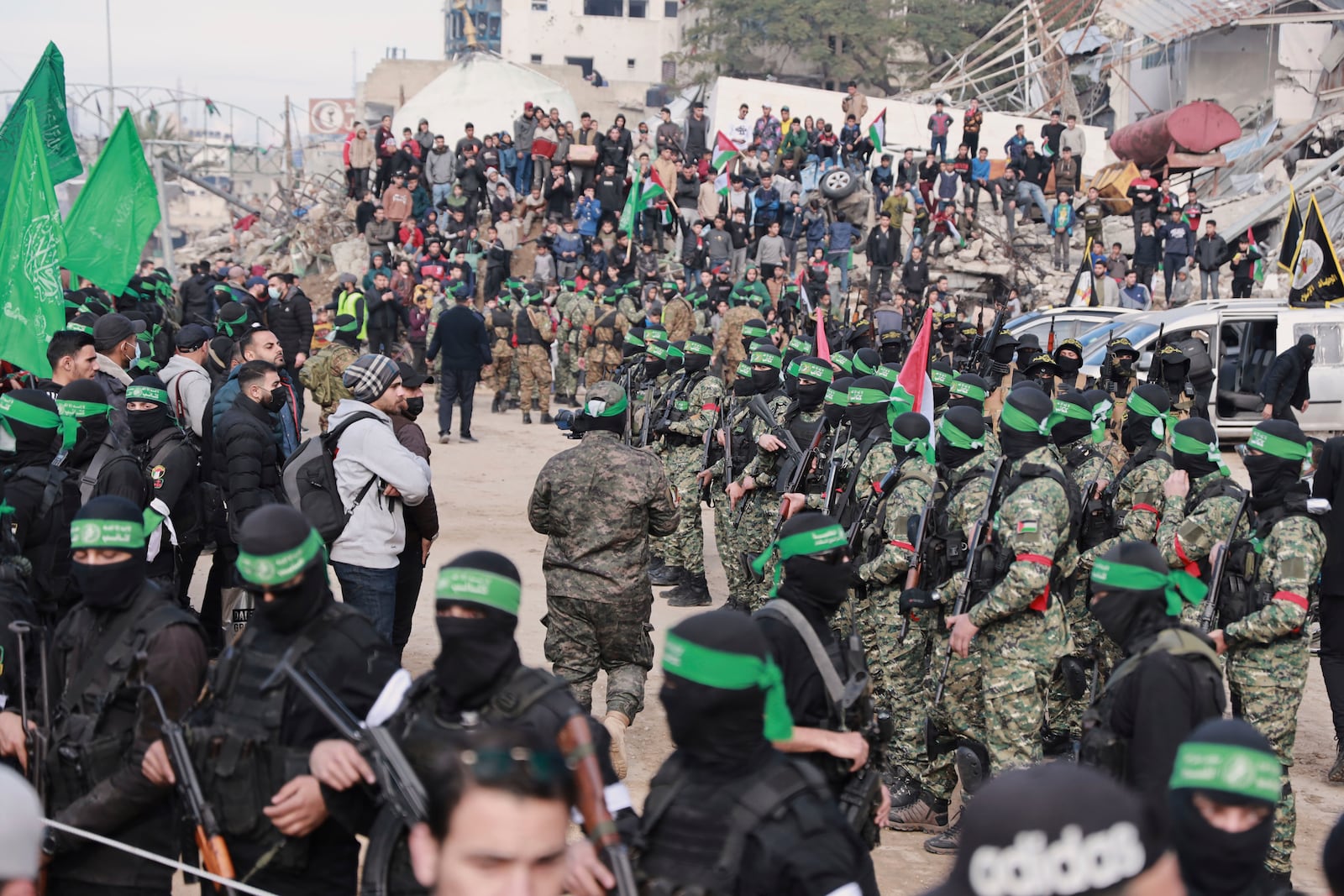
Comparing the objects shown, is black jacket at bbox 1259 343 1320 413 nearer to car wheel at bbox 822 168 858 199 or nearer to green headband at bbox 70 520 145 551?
car wheel at bbox 822 168 858 199

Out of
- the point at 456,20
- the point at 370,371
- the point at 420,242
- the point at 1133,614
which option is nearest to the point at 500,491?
the point at 370,371

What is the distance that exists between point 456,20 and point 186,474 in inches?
3237

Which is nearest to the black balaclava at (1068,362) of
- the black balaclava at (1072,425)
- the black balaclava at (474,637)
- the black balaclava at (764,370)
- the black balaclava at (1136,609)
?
the black balaclava at (764,370)

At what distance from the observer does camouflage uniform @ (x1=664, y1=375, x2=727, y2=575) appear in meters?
10.8

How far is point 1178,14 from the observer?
31891mm

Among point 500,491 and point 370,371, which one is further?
point 500,491

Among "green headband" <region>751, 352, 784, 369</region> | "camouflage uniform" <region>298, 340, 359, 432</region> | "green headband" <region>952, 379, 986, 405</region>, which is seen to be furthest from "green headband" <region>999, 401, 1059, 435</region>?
"camouflage uniform" <region>298, 340, 359, 432</region>

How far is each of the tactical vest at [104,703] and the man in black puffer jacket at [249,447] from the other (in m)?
2.99

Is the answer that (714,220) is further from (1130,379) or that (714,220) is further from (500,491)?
(1130,379)

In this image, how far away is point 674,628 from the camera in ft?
10.3

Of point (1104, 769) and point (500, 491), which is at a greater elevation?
point (1104, 769)

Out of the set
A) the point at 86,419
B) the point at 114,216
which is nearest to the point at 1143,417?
the point at 86,419

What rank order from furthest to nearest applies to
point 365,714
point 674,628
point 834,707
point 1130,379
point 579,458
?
point 1130,379 < point 579,458 < point 834,707 < point 365,714 < point 674,628

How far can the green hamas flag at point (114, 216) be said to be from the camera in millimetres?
9367
